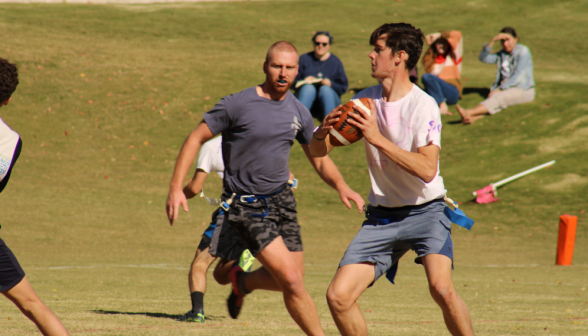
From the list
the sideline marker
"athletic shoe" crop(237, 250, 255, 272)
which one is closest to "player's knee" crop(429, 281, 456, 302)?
"athletic shoe" crop(237, 250, 255, 272)

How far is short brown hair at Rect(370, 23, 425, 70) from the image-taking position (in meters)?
4.42

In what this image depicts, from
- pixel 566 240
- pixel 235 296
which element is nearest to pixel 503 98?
Answer: pixel 566 240

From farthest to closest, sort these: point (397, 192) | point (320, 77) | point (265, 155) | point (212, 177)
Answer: point (320, 77), point (212, 177), point (265, 155), point (397, 192)

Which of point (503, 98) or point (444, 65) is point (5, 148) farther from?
point (503, 98)

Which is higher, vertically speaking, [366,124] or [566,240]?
[366,124]

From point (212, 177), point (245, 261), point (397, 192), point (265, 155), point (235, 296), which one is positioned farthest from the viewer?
point (212, 177)

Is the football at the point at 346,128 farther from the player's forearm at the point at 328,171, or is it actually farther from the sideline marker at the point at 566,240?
the sideline marker at the point at 566,240

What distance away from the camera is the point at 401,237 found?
426cm

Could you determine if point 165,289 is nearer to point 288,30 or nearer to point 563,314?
point 563,314

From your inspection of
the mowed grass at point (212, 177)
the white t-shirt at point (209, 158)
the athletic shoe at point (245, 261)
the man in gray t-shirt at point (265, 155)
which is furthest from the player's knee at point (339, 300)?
the white t-shirt at point (209, 158)

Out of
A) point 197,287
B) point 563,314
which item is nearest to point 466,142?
point 563,314

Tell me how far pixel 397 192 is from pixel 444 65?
14.6 meters

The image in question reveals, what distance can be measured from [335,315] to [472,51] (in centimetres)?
2231

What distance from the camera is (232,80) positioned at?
19891mm
